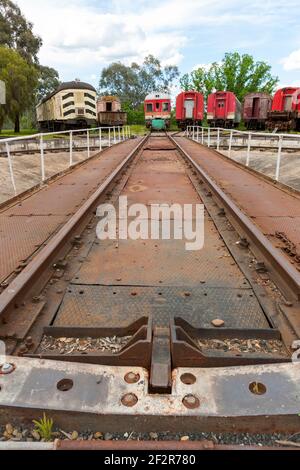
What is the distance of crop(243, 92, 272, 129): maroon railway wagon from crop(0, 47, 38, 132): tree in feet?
67.1

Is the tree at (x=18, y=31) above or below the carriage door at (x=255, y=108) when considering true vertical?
above

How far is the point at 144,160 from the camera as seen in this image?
10.6 metres

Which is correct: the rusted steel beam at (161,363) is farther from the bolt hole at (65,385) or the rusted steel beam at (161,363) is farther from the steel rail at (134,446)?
the bolt hole at (65,385)

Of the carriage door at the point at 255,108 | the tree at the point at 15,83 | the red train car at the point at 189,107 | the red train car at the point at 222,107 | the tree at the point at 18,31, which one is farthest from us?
the tree at the point at 18,31

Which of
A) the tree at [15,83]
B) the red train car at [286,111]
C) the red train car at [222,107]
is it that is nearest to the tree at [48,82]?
the tree at [15,83]

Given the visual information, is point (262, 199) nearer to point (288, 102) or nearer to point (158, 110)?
point (288, 102)

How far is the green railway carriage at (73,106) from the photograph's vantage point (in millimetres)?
31094

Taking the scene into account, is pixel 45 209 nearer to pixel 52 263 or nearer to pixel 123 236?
pixel 123 236

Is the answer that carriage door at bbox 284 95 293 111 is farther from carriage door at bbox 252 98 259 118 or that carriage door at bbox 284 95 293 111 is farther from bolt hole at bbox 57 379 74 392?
bolt hole at bbox 57 379 74 392

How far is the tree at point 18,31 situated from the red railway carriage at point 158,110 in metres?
25.6

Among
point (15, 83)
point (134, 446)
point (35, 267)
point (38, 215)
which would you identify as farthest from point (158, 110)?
point (134, 446)

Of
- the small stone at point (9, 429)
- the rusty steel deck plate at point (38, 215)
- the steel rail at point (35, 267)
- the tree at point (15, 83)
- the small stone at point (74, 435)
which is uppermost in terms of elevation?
the tree at point (15, 83)

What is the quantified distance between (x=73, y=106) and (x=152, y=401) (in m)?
32.7
